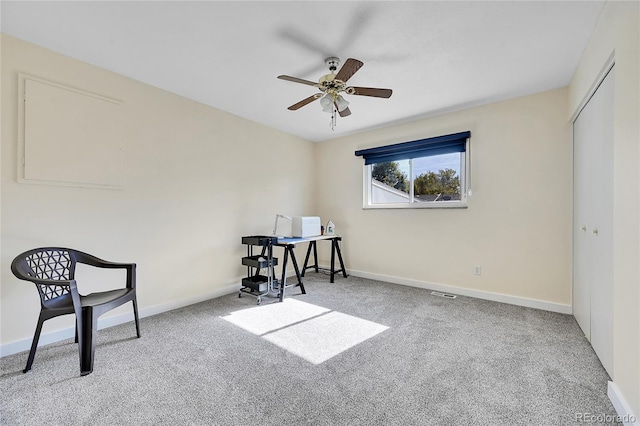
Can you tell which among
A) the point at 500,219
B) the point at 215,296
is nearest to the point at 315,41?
the point at 500,219

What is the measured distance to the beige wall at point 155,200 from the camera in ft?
6.76

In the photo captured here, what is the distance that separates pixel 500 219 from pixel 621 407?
2102 mm

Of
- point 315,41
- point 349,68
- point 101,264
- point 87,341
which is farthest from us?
point 101,264

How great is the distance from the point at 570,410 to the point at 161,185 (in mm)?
3563

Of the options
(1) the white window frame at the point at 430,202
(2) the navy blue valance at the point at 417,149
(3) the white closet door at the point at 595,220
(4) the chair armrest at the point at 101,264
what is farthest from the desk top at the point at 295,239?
(3) the white closet door at the point at 595,220

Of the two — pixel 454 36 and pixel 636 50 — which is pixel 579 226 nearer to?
pixel 636 50

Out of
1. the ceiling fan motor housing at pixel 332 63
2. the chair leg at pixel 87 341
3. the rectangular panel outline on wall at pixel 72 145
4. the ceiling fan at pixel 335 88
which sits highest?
the ceiling fan motor housing at pixel 332 63

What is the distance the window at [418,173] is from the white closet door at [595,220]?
43.6 inches

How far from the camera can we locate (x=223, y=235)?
348 centimetres

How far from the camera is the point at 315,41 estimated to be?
2059mm

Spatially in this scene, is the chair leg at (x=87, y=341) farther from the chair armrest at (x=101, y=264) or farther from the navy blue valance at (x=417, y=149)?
the navy blue valance at (x=417, y=149)

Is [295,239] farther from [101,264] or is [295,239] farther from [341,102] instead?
[101,264]

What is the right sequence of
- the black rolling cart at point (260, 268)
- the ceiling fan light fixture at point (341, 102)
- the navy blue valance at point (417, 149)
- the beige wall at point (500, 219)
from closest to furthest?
1. the ceiling fan light fixture at point (341, 102)
2. the beige wall at point (500, 219)
3. the black rolling cart at point (260, 268)
4. the navy blue valance at point (417, 149)

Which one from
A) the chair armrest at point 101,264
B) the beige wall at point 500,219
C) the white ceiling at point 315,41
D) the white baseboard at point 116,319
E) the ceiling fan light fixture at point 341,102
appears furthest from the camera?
the beige wall at point 500,219
